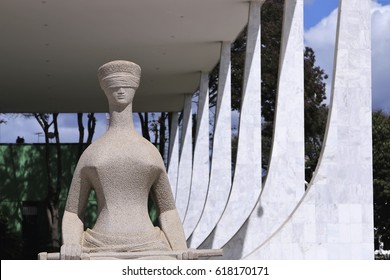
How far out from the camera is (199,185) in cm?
3002

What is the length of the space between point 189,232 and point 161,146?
11.4 meters

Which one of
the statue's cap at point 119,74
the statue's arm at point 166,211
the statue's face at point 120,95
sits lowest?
the statue's arm at point 166,211

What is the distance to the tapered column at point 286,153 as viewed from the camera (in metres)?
17.2

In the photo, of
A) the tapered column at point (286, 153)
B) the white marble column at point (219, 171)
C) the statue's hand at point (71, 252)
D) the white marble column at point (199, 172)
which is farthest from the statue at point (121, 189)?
the white marble column at point (199, 172)

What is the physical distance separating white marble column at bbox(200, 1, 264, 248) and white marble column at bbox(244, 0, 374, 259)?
8436 millimetres

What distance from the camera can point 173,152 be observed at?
37.3 metres

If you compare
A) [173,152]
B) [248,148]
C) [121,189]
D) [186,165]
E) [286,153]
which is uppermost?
[173,152]

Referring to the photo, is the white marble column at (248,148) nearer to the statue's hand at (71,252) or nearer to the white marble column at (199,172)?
the white marble column at (199,172)

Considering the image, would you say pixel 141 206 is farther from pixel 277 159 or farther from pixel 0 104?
pixel 0 104

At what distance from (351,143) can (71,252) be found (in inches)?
227

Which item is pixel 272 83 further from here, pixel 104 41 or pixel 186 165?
pixel 104 41

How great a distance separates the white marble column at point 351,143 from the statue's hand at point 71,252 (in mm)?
5541

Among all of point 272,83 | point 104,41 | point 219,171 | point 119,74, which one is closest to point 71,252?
point 119,74
